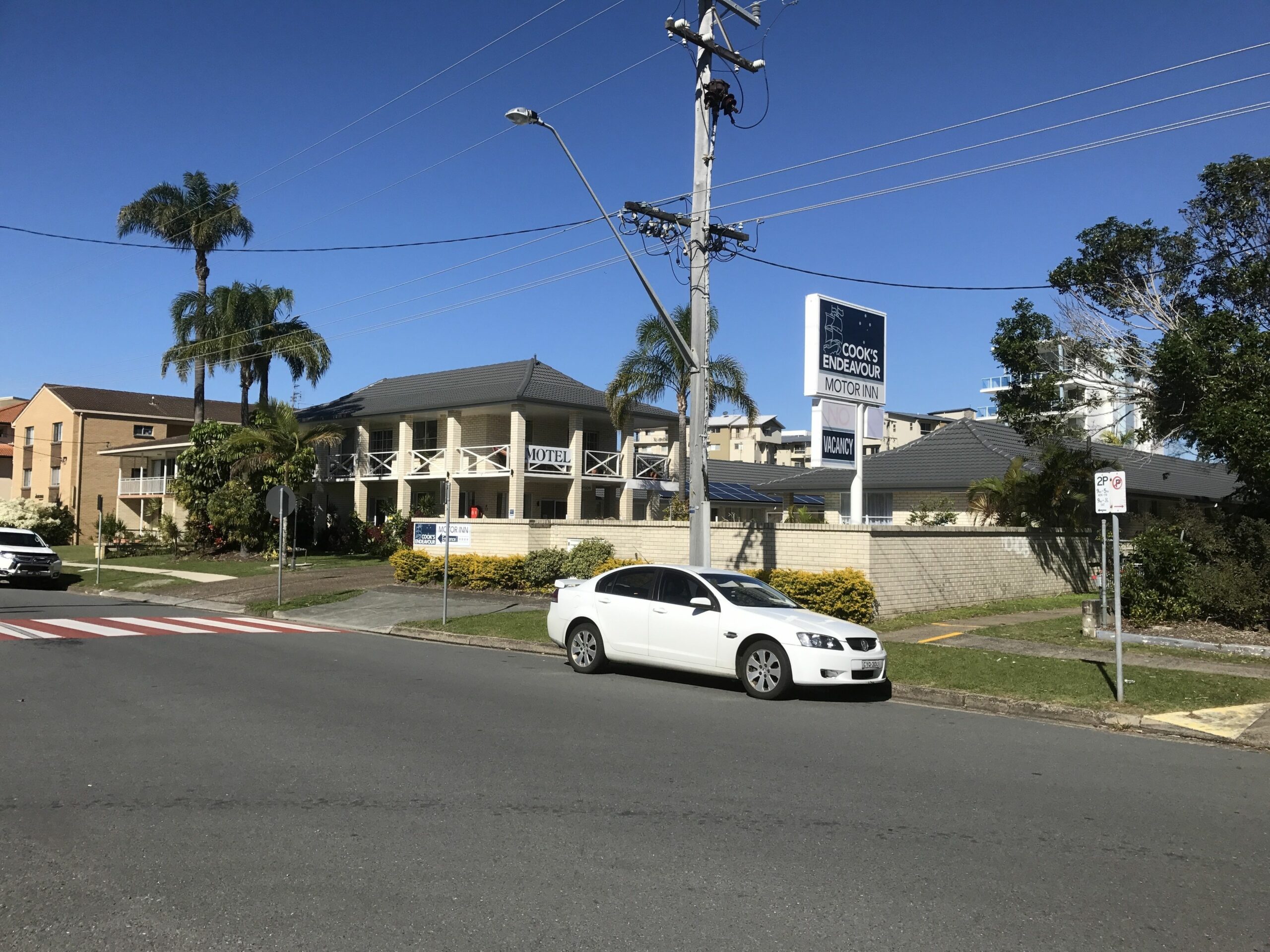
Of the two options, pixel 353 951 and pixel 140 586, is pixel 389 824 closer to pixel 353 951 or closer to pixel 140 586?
pixel 353 951

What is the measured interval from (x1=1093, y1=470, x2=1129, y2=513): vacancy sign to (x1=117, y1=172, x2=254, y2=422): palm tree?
40.4m

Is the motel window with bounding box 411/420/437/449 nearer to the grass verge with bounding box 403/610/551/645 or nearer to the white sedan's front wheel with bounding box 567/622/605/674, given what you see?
the grass verge with bounding box 403/610/551/645

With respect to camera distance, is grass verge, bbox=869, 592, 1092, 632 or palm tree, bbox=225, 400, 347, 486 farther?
palm tree, bbox=225, 400, 347, 486

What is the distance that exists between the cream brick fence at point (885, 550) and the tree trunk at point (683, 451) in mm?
8492

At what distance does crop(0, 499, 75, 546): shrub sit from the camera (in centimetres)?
4641

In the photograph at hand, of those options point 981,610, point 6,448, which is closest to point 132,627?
point 981,610

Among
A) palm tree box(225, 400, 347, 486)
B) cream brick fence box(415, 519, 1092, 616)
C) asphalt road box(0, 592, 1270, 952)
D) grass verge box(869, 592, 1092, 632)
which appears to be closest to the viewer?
asphalt road box(0, 592, 1270, 952)

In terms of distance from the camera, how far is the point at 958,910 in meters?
4.87

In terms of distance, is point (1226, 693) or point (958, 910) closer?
point (958, 910)

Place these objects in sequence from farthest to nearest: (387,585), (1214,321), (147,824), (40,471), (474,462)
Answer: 1. (40,471)
2. (474,462)
3. (387,585)
4. (1214,321)
5. (147,824)

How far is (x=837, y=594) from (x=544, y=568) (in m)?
8.07

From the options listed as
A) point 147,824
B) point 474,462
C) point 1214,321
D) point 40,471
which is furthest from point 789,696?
point 40,471

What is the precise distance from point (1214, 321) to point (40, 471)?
60.3 meters

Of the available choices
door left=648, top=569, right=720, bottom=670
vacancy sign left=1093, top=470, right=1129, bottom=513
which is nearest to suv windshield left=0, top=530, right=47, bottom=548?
door left=648, top=569, right=720, bottom=670
